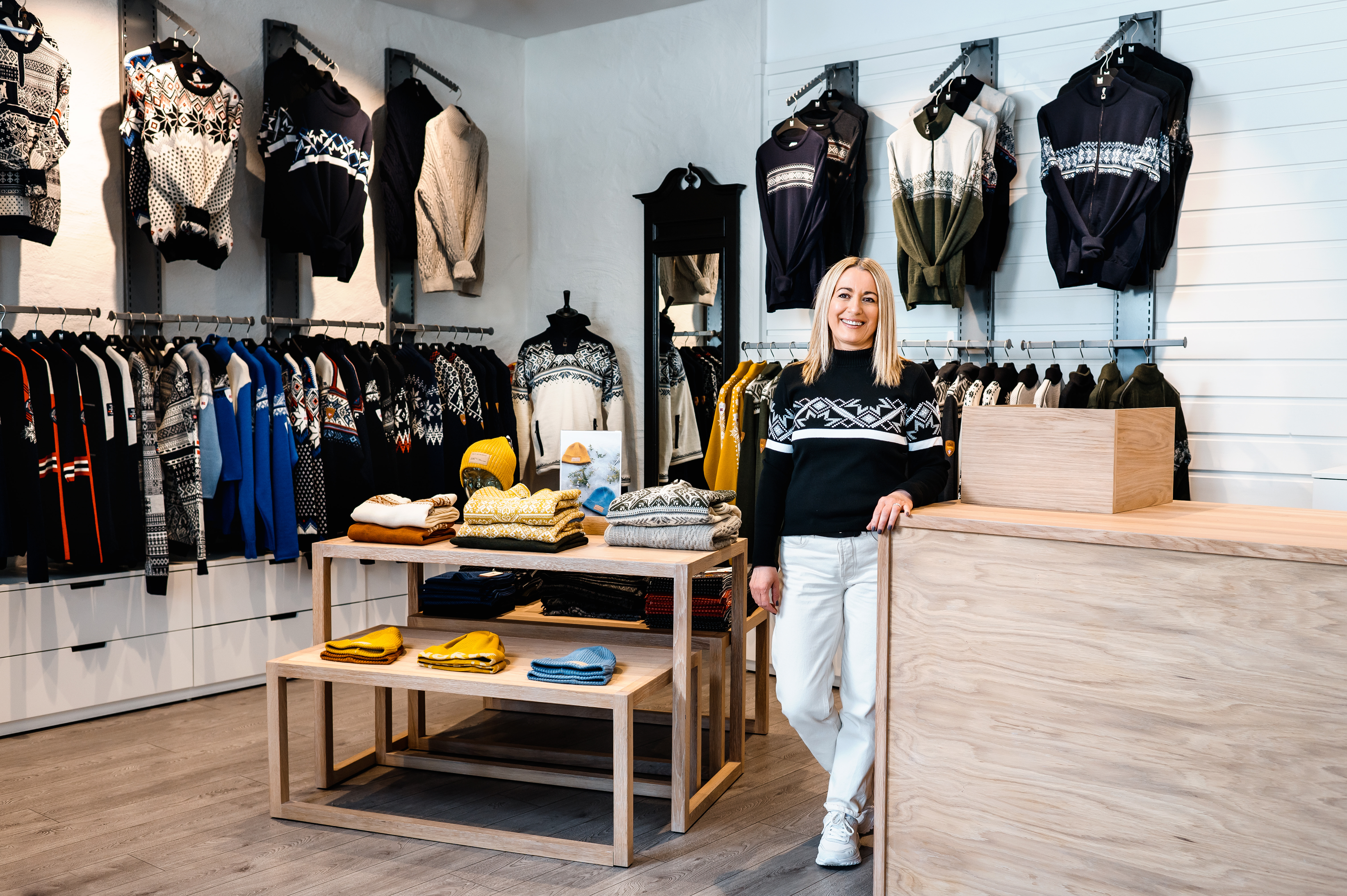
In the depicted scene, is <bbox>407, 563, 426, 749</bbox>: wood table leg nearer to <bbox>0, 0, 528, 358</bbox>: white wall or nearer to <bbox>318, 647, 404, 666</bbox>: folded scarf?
<bbox>318, 647, 404, 666</bbox>: folded scarf

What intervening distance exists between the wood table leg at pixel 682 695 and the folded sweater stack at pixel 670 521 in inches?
5.3

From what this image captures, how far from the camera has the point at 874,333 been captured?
9.06ft

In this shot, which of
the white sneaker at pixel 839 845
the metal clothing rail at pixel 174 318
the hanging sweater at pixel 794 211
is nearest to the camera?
the white sneaker at pixel 839 845

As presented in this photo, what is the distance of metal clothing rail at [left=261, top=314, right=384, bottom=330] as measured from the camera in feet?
15.8

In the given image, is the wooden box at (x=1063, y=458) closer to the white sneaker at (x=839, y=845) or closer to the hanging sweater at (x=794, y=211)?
the white sneaker at (x=839, y=845)

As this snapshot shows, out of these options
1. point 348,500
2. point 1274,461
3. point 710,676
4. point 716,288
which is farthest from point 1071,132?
point 348,500

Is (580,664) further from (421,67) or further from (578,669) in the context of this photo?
(421,67)

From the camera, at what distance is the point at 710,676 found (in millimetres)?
3266

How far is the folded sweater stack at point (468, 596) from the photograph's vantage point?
3504 millimetres

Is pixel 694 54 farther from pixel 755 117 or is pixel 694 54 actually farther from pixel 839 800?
pixel 839 800

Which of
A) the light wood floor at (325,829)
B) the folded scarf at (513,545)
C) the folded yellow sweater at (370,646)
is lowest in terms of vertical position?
the light wood floor at (325,829)

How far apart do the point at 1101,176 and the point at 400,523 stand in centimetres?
278

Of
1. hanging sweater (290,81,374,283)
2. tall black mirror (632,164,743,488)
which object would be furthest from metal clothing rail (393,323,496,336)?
tall black mirror (632,164,743,488)

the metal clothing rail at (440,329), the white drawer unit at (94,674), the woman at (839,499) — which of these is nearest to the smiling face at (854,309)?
the woman at (839,499)
